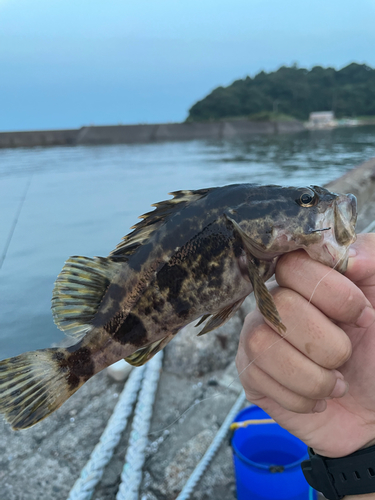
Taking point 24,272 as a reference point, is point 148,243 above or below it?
above

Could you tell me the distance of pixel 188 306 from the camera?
1.50 m

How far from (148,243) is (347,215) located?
911mm

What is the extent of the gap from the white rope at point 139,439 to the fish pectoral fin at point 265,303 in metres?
2.04

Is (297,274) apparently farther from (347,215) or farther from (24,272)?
(24,272)

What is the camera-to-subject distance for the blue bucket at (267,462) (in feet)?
7.19

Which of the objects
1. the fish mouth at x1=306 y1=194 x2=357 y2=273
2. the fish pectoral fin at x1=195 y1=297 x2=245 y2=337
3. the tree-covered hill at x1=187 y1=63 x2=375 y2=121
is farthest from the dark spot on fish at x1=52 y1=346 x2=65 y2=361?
the tree-covered hill at x1=187 y1=63 x2=375 y2=121

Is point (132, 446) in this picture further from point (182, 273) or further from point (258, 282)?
point (258, 282)

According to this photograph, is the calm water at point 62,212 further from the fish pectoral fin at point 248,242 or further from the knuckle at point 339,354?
the knuckle at point 339,354

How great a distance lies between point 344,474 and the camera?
171 cm

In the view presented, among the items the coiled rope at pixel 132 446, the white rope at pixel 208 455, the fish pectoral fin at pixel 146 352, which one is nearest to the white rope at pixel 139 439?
the coiled rope at pixel 132 446

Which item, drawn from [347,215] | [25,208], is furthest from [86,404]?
[25,208]

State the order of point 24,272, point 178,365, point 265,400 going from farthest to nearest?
point 24,272
point 178,365
point 265,400

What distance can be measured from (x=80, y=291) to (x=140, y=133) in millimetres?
52313

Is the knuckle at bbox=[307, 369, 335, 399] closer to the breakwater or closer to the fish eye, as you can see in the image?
the fish eye
